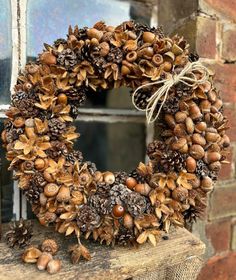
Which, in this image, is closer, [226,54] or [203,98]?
[203,98]

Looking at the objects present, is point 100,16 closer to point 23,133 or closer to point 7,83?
point 7,83

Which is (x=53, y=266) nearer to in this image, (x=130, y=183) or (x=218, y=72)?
(x=130, y=183)

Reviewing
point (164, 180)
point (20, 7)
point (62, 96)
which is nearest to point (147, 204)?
point (164, 180)

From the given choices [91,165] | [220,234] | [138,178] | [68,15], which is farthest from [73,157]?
[220,234]

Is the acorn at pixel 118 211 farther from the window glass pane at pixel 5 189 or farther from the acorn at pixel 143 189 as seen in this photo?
the window glass pane at pixel 5 189

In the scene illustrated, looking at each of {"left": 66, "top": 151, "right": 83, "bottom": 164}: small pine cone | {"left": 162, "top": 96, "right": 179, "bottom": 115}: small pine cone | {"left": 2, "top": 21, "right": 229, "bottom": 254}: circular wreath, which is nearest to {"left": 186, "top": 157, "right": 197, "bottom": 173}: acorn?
{"left": 2, "top": 21, "right": 229, "bottom": 254}: circular wreath

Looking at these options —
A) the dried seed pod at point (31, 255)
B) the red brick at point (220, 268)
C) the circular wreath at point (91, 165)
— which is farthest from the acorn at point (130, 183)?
the red brick at point (220, 268)
